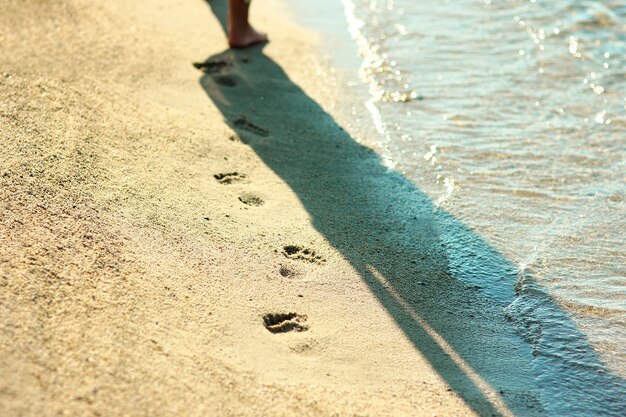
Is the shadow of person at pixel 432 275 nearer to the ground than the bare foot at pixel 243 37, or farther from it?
nearer to the ground

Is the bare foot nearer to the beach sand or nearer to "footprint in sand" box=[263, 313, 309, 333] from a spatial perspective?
the beach sand

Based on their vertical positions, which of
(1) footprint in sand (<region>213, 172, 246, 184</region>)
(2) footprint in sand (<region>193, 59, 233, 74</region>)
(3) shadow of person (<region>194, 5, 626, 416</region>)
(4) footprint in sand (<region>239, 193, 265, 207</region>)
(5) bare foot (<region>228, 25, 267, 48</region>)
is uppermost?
(5) bare foot (<region>228, 25, 267, 48</region>)

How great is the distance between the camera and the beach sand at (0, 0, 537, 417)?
2.47 metres

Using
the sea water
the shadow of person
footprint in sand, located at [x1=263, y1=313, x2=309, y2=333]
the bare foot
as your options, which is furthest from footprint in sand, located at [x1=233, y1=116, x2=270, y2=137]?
footprint in sand, located at [x1=263, y1=313, x2=309, y2=333]

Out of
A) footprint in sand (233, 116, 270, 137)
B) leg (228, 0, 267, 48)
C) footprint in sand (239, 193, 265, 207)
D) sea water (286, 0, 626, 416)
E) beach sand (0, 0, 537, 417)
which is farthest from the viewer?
leg (228, 0, 267, 48)

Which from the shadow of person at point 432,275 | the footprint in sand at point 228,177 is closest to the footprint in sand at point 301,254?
the shadow of person at point 432,275

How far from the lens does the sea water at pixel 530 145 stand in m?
3.12

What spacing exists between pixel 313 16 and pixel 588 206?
294 centimetres

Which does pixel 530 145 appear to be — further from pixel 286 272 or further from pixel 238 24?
pixel 238 24

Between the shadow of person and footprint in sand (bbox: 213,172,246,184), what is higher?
footprint in sand (bbox: 213,172,246,184)

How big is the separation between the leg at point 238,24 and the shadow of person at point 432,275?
68 centimetres

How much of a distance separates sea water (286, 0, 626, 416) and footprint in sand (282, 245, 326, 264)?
61 cm

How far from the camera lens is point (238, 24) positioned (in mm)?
5312

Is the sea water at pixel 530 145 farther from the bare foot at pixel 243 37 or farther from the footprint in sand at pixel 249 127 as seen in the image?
the bare foot at pixel 243 37
